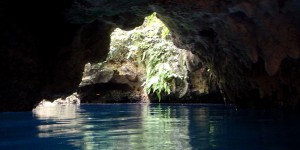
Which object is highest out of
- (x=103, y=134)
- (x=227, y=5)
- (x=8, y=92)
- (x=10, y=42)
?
(x=227, y=5)

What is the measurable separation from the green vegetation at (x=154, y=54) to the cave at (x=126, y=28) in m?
4.88

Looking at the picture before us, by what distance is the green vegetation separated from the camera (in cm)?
1445

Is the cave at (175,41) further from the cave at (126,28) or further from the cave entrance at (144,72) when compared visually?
the cave entrance at (144,72)

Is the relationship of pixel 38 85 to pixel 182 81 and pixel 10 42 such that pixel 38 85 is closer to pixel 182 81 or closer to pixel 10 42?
pixel 10 42

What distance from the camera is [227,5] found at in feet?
19.0

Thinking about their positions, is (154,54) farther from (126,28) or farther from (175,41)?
(126,28)

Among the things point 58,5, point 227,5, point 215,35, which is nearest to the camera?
point 227,5

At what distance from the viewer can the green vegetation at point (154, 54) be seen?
14.4 m

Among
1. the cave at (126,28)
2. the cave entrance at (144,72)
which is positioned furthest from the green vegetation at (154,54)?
the cave at (126,28)

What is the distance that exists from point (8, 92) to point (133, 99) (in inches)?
373

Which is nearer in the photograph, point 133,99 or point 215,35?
point 215,35

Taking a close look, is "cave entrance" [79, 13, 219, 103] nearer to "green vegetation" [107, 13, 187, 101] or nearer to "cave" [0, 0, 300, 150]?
"green vegetation" [107, 13, 187, 101]

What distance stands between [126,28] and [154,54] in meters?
7.14

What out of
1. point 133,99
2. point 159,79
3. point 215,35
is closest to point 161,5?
point 215,35
